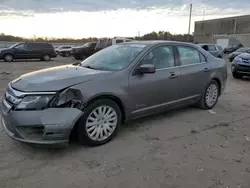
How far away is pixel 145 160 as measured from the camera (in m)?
3.17

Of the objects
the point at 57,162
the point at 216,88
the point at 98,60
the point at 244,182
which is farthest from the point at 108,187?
the point at 216,88

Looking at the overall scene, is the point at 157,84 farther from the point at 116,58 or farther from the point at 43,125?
the point at 43,125

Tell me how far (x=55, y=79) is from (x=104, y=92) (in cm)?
71

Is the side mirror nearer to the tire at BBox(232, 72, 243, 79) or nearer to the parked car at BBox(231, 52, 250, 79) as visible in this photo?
the parked car at BBox(231, 52, 250, 79)

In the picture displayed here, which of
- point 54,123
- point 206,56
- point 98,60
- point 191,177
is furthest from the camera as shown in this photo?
point 206,56

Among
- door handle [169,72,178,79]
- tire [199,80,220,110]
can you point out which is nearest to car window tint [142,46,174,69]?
door handle [169,72,178,79]

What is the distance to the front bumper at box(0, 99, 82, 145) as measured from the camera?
302cm

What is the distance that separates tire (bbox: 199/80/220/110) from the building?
39.7 m

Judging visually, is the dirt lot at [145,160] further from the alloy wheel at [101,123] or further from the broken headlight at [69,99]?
the broken headlight at [69,99]

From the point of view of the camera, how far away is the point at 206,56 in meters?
5.28

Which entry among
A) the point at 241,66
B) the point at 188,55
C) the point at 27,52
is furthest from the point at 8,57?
the point at 188,55

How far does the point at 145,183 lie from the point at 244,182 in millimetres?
1130

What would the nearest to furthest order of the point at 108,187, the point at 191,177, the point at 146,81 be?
the point at 108,187 → the point at 191,177 → the point at 146,81

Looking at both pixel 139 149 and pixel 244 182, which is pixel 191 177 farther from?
pixel 139 149
